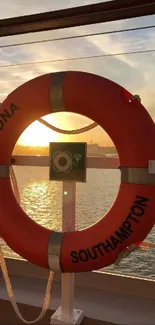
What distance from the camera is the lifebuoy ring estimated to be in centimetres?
109

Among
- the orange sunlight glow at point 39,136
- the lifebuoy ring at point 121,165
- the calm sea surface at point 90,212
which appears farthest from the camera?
the calm sea surface at point 90,212

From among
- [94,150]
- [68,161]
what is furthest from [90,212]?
[68,161]

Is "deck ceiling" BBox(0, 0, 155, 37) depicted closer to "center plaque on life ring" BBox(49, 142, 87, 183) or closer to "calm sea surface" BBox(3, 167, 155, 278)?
"center plaque on life ring" BBox(49, 142, 87, 183)

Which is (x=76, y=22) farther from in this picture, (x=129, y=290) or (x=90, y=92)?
(x=129, y=290)

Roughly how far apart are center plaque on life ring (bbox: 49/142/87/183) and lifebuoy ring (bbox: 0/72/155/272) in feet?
0.37

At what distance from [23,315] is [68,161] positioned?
60 cm

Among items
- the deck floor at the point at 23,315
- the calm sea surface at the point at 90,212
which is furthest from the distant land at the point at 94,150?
the calm sea surface at the point at 90,212

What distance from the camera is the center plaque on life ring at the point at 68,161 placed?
118 centimetres

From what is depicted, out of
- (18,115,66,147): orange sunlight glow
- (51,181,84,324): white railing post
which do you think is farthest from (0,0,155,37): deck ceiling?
(51,181,84,324): white railing post

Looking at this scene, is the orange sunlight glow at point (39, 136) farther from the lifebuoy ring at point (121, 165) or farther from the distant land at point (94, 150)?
the lifebuoy ring at point (121, 165)

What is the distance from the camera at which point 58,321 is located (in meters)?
1.22

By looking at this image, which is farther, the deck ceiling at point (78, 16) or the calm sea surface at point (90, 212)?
the calm sea surface at point (90, 212)

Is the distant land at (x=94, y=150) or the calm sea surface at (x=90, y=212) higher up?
the distant land at (x=94, y=150)

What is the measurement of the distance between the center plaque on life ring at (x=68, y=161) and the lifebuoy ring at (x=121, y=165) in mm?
113
